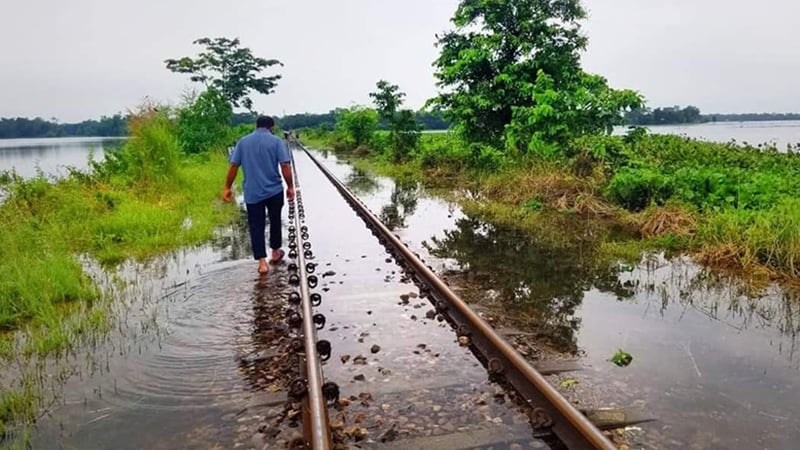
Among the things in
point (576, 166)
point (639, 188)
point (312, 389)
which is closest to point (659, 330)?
point (312, 389)

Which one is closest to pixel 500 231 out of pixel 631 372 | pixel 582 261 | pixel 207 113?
pixel 582 261

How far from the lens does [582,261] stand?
7520mm

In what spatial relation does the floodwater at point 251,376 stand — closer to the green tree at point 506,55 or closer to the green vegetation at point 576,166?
the green vegetation at point 576,166

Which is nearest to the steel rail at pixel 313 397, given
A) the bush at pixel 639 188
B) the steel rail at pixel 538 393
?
the steel rail at pixel 538 393

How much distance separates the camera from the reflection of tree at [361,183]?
1701 cm

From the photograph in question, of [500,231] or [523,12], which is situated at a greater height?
[523,12]

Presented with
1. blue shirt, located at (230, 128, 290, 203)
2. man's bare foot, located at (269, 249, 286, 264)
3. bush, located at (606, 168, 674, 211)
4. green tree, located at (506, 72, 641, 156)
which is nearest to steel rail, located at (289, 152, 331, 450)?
blue shirt, located at (230, 128, 290, 203)

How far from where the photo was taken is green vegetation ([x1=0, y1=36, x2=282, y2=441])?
477cm

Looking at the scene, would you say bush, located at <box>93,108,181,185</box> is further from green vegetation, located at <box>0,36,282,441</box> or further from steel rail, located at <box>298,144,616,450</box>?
steel rail, located at <box>298,144,616,450</box>

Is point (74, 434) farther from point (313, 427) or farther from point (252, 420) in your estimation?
point (313, 427)

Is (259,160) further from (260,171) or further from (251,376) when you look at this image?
(251,376)

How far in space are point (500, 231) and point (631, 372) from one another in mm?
5710

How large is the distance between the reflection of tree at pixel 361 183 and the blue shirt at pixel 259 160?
8.99m

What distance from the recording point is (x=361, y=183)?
19.2 metres
